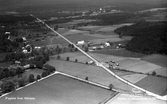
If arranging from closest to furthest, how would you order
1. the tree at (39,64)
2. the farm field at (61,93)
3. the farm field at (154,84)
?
the farm field at (61,93) → the farm field at (154,84) → the tree at (39,64)

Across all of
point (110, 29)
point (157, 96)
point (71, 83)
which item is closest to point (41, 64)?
point (71, 83)

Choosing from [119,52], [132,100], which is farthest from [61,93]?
[119,52]

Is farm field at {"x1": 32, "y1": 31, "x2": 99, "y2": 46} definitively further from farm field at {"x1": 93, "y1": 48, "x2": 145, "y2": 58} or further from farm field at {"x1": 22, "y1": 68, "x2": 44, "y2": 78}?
farm field at {"x1": 22, "y1": 68, "x2": 44, "y2": 78}

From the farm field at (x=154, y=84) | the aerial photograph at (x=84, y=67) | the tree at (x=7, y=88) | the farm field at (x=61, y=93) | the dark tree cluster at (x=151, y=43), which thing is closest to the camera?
the farm field at (x=61, y=93)

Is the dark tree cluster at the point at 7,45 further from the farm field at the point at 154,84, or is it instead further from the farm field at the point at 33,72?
the farm field at the point at 154,84

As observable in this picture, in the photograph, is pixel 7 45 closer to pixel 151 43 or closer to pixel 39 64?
pixel 39 64

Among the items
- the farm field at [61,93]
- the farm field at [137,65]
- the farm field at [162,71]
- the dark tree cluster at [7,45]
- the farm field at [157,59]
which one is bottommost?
the farm field at [61,93]

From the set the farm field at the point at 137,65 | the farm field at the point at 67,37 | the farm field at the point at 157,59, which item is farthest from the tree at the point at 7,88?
the farm field at the point at 67,37
